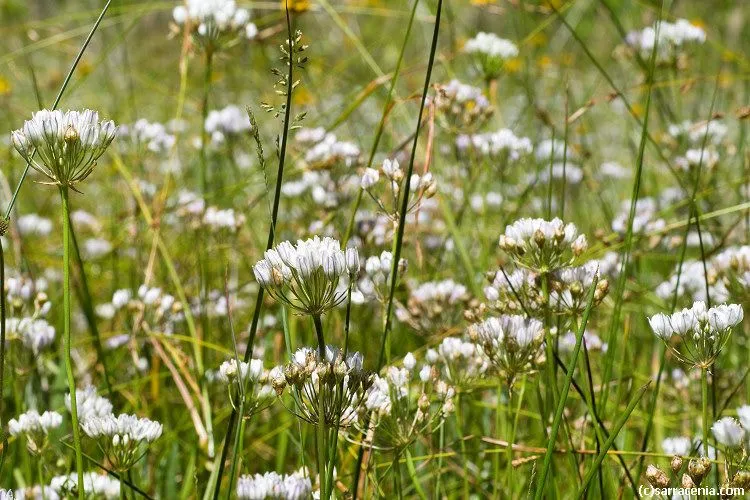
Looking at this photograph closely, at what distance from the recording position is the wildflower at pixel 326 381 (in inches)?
37.9

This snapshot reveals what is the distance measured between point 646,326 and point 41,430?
162 centimetres

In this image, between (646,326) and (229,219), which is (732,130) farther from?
(229,219)

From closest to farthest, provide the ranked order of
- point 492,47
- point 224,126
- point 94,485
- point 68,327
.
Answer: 1. point 68,327
2. point 94,485
3. point 492,47
4. point 224,126

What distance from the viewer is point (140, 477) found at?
162cm

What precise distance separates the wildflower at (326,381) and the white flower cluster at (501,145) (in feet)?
4.53

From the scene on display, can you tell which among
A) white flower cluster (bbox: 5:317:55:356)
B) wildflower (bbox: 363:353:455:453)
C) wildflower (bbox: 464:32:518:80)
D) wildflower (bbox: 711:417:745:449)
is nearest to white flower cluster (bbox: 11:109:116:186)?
wildflower (bbox: 363:353:455:453)

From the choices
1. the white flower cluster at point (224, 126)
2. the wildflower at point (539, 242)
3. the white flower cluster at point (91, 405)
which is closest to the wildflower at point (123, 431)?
the white flower cluster at point (91, 405)

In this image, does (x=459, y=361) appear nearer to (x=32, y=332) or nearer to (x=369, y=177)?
(x=369, y=177)

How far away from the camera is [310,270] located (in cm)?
99

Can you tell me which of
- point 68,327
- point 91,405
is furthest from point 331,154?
point 68,327

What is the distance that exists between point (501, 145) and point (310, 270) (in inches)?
55.9

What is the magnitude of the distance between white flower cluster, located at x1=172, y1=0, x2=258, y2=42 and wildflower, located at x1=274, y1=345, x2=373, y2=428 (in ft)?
4.31

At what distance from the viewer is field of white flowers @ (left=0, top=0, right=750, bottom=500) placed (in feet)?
3.50

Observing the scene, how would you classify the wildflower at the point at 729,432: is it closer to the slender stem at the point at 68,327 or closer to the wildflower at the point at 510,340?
the wildflower at the point at 510,340
